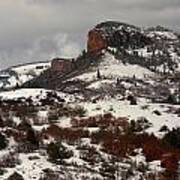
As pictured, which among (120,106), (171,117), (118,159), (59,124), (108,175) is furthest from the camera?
(120,106)

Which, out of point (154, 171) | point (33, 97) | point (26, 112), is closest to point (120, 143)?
point (154, 171)

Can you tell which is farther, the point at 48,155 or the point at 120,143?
the point at 120,143

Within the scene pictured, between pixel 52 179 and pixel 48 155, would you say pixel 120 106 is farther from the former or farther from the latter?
pixel 52 179

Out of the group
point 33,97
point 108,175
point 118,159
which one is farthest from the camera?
point 33,97

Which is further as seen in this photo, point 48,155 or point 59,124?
point 59,124

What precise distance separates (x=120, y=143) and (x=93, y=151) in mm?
4327

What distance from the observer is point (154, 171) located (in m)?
36.1

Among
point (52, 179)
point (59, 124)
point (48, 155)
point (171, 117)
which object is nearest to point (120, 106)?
point (171, 117)

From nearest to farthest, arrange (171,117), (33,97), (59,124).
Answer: (59,124), (171,117), (33,97)

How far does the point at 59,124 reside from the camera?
52094 mm

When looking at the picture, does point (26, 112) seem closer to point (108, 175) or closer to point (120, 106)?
point (120, 106)

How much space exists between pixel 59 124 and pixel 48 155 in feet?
53.0

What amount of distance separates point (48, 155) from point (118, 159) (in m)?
4.49

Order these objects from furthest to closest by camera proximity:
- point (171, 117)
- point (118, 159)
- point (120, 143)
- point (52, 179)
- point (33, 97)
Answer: point (33, 97), point (171, 117), point (120, 143), point (118, 159), point (52, 179)
